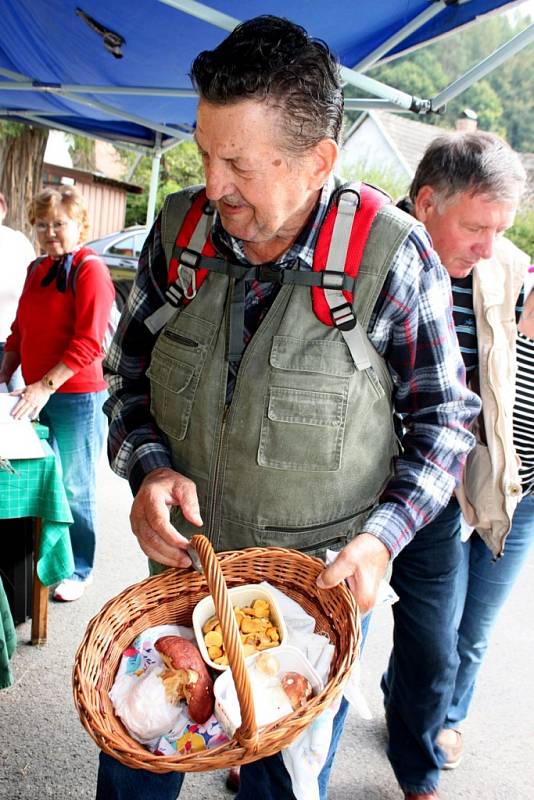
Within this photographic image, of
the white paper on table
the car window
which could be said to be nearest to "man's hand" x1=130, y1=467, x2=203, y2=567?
the white paper on table

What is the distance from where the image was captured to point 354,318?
4.13 ft

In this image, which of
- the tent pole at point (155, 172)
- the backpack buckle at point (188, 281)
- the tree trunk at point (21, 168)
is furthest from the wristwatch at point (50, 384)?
the tree trunk at point (21, 168)

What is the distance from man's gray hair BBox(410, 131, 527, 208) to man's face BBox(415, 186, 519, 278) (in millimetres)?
19

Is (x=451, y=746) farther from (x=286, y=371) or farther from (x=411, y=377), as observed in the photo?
(x=286, y=371)

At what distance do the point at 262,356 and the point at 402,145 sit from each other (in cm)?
2912

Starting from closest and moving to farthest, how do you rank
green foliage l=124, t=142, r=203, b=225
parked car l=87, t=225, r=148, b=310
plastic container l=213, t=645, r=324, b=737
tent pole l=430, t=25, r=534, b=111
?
plastic container l=213, t=645, r=324, b=737, tent pole l=430, t=25, r=534, b=111, parked car l=87, t=225, r=148, b=310, green foliage l=124, t=142, r=203, b=225

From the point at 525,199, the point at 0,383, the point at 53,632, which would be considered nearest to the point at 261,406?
the point at 53,632

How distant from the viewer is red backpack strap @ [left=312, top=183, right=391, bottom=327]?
4.15 ft

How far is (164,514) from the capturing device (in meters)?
1.27

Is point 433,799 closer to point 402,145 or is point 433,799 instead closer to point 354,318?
point 354,318

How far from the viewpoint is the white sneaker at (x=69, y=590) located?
10.2ft

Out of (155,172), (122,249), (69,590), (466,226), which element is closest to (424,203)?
(466,226)

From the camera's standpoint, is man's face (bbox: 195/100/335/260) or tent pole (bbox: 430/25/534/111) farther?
tent pole (bbox: 430/25/534/111)

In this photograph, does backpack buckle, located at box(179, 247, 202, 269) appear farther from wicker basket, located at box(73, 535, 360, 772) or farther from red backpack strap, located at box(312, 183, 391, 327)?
wicker basket, located at box(73, 535, 360, 772)
